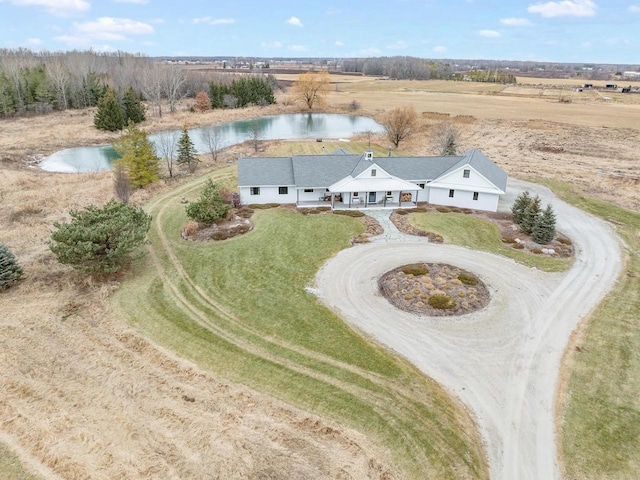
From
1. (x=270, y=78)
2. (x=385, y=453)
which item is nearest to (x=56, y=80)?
(x=270, y=78)

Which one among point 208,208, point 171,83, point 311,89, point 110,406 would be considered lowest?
point 110,406

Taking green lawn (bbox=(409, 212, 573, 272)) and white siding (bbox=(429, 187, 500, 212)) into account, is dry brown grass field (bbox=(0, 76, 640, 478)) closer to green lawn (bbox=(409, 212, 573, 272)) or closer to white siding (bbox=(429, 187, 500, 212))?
green lawn (bbox=(409, 212, 573, 272))

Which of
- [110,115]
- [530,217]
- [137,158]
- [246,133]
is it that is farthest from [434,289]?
[110,115]

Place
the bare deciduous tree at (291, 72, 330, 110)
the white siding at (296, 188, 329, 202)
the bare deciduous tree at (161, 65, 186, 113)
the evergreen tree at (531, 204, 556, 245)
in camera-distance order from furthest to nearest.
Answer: the bare deciduous tree at (291, 72, 330, 110) < the bare deciduous tree at (161, 65, 186, 113) < the white siding at (296, 188, 329, 202) < the evergreen tree at (531, 204, 556, 245)

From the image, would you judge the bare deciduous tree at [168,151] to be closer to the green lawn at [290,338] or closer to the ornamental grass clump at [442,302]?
the green lawn at [290,338]

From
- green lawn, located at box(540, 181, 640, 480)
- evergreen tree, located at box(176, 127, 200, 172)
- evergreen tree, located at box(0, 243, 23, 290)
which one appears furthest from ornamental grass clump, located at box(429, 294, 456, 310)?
evergreen tree, located at box(176, 127, 200, 172)

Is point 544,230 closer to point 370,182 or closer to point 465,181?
point 465,181

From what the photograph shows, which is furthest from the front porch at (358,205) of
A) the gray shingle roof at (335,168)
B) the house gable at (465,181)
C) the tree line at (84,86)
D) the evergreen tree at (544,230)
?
the tree line at (84,86)
